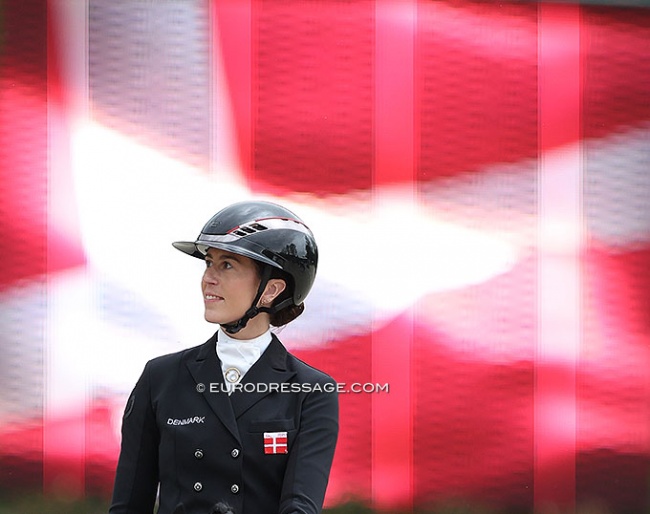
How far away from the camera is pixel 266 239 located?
2.15m

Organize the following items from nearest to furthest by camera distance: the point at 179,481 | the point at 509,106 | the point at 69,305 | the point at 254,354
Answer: the point at 179,481 < the point at 254,354 < the point at 69,305 < the point at 509,106

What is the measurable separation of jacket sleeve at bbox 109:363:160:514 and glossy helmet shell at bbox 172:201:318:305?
367 mm

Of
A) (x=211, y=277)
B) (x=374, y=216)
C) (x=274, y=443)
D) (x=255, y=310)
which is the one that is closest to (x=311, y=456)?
(x=274, y=443)

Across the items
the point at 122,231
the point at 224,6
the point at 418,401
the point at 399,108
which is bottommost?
the point at 418,401

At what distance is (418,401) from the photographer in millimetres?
3162

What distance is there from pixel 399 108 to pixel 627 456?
141 cm

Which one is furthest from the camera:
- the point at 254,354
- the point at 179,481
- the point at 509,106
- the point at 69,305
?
the point at 509,106

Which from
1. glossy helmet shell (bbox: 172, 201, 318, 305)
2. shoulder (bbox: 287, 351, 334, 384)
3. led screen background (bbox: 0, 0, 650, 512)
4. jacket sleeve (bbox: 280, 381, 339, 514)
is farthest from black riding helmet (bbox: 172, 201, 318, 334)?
led screen background (bbox: 0, 0, 650, 512)

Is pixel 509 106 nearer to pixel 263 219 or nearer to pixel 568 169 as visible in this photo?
pixel 568 169

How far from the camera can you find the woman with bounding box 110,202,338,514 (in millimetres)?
1966

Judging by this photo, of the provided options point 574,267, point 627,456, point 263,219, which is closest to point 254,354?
point 263,219

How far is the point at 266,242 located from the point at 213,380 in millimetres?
330

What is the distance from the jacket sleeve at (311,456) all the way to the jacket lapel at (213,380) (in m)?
0.13

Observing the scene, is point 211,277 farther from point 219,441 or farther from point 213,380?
point 219,441
